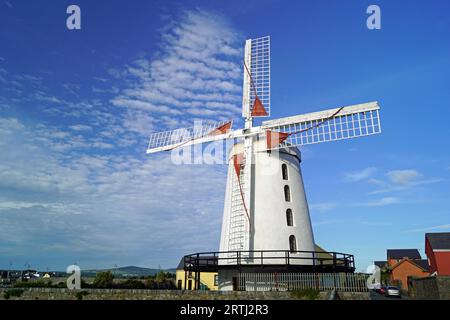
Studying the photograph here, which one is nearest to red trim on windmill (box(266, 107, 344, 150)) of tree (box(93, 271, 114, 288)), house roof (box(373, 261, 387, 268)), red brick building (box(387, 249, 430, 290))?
tree (box(93, 271, 114, 288))

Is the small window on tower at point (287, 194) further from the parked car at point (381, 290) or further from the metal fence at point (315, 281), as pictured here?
the parked car at point (381, 290)

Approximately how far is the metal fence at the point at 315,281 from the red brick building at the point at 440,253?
26.4m

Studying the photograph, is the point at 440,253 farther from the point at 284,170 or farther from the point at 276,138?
the point at 276,138

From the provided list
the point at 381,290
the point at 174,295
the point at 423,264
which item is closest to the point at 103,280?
the point at 174,295

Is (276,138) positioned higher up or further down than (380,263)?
higher up

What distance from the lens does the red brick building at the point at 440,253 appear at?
125 ft

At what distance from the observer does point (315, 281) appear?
17406mm

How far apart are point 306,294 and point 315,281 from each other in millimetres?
1844

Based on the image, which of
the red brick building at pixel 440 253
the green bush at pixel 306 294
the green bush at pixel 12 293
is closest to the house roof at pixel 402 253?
the red brick building at pixel 440 253

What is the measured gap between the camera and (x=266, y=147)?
22.4 m
